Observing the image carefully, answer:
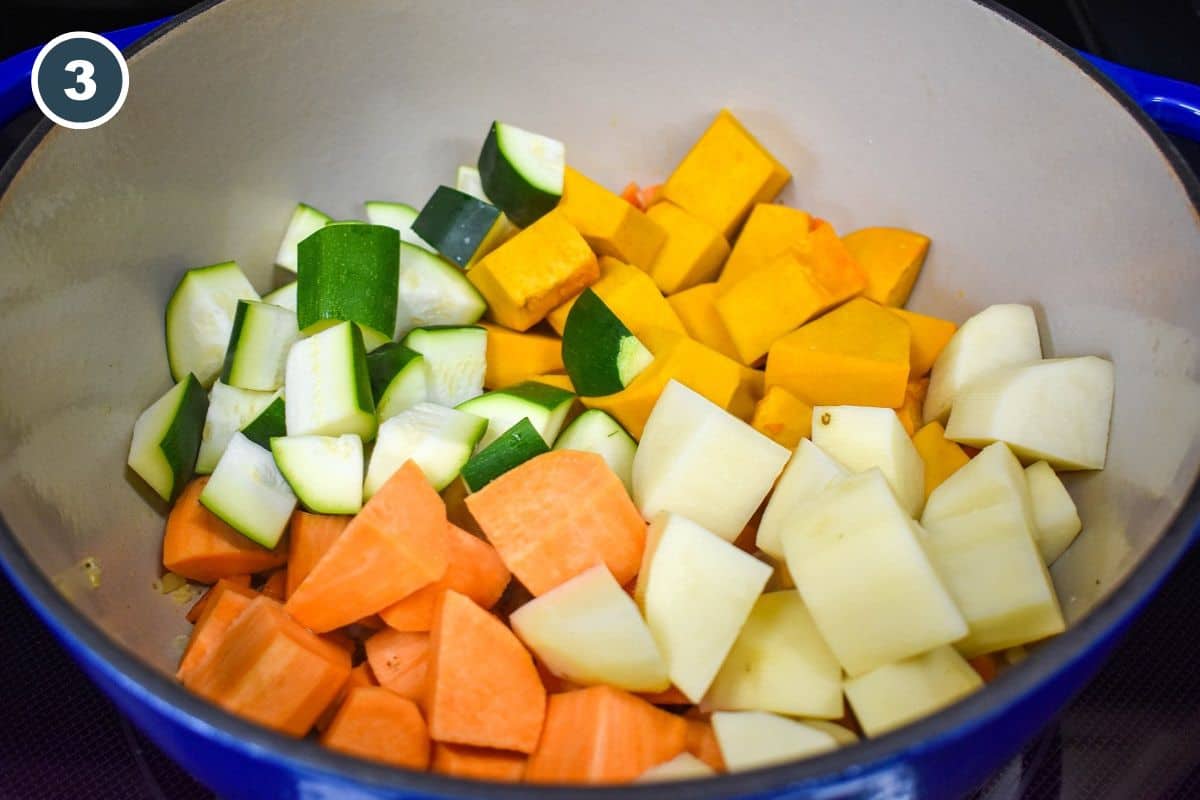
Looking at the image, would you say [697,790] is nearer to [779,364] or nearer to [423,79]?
[779,364]

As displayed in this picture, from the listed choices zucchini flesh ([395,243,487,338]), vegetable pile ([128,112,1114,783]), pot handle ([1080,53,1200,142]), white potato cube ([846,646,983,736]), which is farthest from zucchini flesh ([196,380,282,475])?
pot handle ([1080,53,1200,142])

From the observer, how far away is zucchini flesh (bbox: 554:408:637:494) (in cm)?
132

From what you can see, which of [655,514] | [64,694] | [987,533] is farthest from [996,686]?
[64,694]

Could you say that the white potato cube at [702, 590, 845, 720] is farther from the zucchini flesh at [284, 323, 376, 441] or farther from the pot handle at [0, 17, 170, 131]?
the pot handle at [0, 17, 170, 131]

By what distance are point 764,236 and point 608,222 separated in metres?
0.24

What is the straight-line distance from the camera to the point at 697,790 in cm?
67

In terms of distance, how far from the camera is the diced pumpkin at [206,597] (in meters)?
1.24

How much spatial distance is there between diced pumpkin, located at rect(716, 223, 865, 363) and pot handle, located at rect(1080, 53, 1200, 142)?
0.40 m

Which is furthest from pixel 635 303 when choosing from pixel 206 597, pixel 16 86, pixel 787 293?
pixel 16 86

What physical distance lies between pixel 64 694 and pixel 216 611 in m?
0.23

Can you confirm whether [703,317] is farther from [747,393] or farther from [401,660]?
[401,660]

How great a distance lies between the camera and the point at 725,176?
1541mm

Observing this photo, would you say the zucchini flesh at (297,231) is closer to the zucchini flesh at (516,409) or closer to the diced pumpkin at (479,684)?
the zucchini flesh at (516,409)

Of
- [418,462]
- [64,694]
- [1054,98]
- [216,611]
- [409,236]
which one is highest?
[1054,98]
